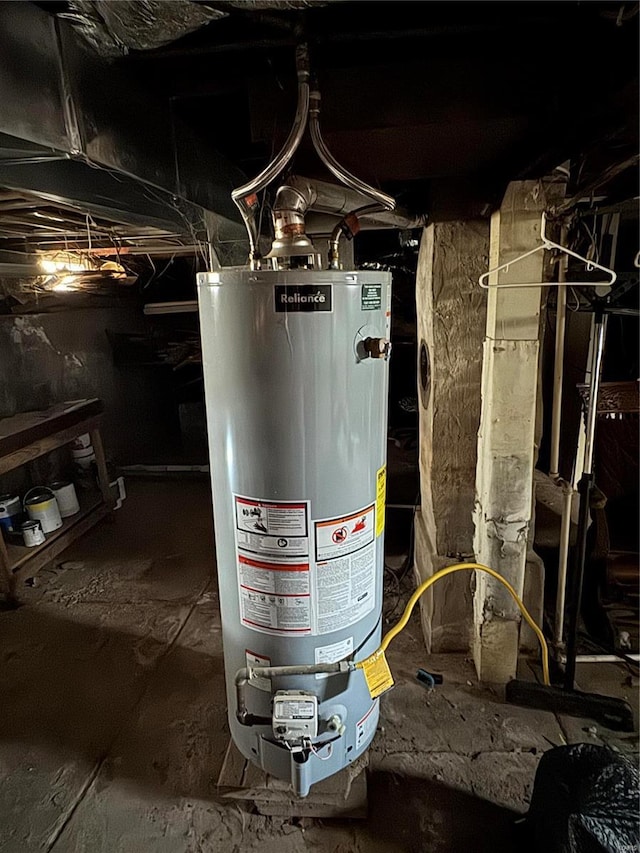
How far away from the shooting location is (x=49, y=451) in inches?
120

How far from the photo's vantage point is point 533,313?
159 centimetres

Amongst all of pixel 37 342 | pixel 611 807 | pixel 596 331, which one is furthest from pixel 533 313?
pixel 37 342

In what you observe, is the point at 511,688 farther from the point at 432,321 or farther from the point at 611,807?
the point at 432,321

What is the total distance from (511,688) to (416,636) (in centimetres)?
47

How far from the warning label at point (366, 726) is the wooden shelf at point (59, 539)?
203cm

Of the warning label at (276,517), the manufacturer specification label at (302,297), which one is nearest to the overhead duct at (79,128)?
the manufacturer specification label at (302,297)

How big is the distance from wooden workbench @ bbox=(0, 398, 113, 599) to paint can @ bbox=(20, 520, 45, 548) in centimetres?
3

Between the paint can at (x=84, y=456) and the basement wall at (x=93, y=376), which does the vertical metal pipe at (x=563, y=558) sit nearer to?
the paint can at (x=84, y=456)

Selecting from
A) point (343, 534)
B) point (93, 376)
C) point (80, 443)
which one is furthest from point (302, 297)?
point (93, 376)

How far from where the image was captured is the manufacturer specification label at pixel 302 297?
113 centimetres

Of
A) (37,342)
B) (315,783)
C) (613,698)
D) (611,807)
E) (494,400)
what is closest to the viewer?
(611,807)

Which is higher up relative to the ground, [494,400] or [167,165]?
[167,165]

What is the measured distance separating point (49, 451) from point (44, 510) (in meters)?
0.36

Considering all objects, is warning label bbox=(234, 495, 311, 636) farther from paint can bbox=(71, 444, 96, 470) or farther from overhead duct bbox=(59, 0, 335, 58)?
paint can bbox=(71, 444, 96, 470)
